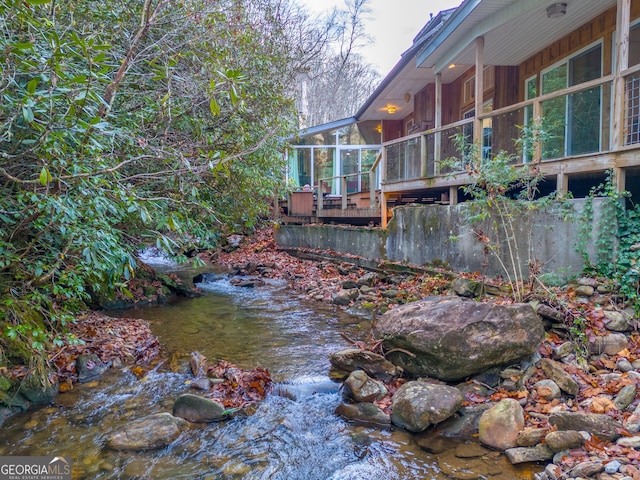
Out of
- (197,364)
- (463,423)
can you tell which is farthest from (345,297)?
(463,423)

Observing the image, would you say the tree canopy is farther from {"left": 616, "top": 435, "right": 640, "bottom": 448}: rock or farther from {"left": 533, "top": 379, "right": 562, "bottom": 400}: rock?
{"left": 616, "top": 435, "right": 640, "bottom": 448}: rock

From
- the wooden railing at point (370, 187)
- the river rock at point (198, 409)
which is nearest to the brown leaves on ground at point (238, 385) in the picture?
the river rock at point (198, 409)

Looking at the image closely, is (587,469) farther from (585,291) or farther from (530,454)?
(585,291)

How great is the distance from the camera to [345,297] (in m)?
8.80

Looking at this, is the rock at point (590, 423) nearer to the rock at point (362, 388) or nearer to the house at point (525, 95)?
the rock at point (362, 388)

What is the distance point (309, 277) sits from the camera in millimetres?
11500

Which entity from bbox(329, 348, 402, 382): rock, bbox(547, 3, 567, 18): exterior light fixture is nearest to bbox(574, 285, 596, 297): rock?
bbox(329, 348, 402, 382): rock

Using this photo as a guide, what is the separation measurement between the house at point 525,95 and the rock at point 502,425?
377cm

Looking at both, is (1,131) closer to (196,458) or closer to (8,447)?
(8,447)

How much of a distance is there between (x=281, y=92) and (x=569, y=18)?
20.0ft

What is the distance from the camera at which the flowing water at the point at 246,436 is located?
3463 millimetres

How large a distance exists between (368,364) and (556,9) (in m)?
7.15

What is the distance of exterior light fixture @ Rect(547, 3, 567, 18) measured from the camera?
23.6ft

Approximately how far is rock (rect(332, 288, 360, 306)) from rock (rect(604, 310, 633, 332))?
4.87 meters
